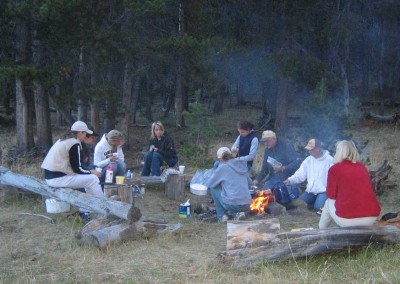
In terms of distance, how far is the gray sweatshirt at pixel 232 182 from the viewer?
812 centimetres

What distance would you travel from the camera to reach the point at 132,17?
1463 cm

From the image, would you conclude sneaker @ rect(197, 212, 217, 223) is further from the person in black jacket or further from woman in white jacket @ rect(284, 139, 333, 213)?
the person in black jacket

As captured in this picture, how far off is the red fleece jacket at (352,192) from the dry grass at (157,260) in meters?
0.43

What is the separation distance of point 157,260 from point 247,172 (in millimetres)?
2683

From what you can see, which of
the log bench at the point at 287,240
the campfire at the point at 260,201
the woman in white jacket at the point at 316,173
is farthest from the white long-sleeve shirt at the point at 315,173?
the log bench at the point at 287,240

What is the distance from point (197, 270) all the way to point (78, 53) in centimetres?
956

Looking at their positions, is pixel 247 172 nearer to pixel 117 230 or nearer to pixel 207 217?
pixel 207 217

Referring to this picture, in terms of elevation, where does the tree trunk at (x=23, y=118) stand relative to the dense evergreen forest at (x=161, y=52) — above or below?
below

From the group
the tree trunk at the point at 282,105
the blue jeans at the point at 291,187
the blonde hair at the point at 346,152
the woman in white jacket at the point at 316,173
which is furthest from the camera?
the tree trunk at the point at 282,105

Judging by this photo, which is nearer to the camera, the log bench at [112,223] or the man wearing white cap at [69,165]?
the log bench at [112,223]

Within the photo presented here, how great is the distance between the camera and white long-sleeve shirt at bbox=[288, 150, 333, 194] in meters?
8.66

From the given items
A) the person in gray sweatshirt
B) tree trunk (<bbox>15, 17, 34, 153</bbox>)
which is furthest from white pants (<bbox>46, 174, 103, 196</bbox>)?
tree trunk (<bbox>15, 17, 34, 153</bbox>)

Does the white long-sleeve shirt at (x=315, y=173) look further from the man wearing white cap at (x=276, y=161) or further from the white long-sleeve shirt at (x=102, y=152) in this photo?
the white long-sleeve shirt at (x=102, y=152)

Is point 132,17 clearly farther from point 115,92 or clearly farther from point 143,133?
point 143,133
